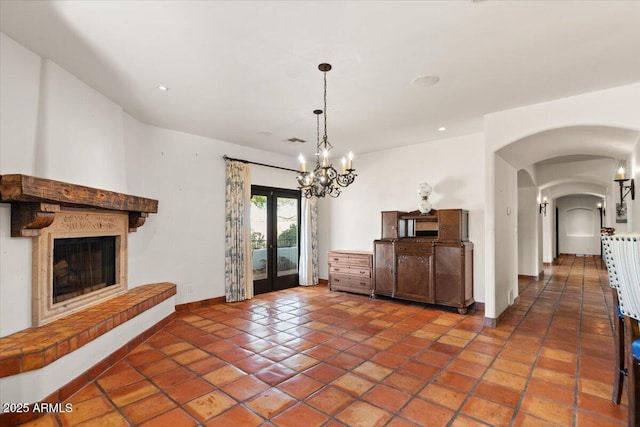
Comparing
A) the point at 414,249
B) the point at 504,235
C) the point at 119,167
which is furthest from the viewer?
the point at 414,249

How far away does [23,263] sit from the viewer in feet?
8.32

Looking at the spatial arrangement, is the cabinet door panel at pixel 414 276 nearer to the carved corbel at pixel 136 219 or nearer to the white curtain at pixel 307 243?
the white curtain at pixel 307 243

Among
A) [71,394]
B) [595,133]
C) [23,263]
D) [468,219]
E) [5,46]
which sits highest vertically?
[5,46]

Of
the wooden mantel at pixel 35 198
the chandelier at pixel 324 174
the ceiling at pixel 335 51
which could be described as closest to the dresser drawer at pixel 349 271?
the chandelier at pixel 324 174

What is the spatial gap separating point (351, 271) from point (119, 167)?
4.21 meters

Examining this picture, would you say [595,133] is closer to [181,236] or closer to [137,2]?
[137,2]

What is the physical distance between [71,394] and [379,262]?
4.40 m

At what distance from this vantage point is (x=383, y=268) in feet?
17.9

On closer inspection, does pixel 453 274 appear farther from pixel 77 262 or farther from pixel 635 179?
pixel 77 262

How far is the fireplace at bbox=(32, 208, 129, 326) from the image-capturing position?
266 centimetres

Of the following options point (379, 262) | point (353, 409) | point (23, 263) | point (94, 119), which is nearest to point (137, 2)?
point (94, 119)

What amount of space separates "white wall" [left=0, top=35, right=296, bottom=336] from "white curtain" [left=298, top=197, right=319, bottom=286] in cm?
71

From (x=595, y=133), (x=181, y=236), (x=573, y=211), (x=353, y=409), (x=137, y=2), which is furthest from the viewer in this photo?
(x=573, y=211)

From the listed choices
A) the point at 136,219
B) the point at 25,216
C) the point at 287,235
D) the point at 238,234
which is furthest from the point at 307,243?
the point at 25,216
